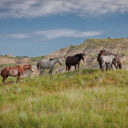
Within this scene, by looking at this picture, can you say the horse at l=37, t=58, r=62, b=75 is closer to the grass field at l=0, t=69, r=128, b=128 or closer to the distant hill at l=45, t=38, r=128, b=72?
the grass field at l=0, t=69, r=128, b=128

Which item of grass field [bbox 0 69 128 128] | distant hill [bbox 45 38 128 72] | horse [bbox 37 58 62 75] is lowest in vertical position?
grass field [bbox 0 69 128 128]

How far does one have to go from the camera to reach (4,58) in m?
152

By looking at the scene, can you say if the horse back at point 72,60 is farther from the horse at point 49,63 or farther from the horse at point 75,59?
the horse at point 49,63

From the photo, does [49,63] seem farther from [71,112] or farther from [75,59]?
[71,112]

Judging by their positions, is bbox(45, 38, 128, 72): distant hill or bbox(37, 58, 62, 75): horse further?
bbox(45, 38, 128, 72): distant hill

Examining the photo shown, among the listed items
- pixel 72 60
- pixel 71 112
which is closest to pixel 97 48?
pixel 72 60

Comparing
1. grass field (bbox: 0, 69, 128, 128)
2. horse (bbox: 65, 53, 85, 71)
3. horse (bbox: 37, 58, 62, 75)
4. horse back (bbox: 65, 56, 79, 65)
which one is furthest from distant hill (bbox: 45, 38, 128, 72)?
grass field (bbox: 0, 69, 128, 128)

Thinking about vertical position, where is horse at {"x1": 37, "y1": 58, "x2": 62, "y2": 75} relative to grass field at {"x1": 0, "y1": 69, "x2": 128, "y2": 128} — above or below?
above

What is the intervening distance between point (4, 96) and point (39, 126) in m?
5.97

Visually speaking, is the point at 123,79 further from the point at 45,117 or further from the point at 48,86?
the point at 45,117

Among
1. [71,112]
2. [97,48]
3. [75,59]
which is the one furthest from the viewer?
[97,48]

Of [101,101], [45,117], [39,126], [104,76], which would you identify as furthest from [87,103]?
[104,76]

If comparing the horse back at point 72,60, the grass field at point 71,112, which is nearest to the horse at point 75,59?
the horse back at point 72,60

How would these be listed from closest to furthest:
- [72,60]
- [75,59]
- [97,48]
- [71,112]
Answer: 1. [71,112]
2. [75,59]
3. [72,60]
4. [97,48]
